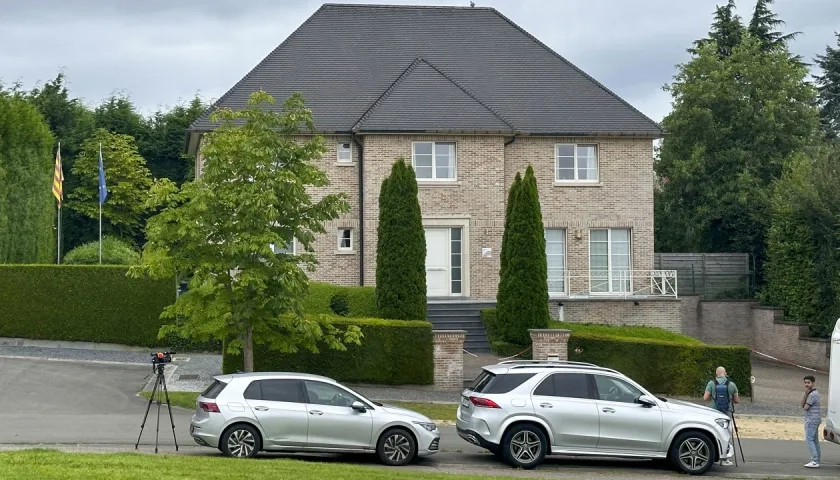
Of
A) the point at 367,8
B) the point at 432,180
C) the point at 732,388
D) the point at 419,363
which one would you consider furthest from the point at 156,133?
the point at 732,388

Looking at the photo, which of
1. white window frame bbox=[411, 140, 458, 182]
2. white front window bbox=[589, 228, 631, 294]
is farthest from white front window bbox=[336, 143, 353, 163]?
white front window bbox=[589, 228, 631, 294]

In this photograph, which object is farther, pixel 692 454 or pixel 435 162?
pixel 435 162

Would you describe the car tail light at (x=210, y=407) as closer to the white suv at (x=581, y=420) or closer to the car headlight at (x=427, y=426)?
the car headlight at (x=427, y=426)

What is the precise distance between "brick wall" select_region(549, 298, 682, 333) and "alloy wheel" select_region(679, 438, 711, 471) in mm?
16124

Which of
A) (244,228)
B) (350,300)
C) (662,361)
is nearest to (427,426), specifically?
(244,228)

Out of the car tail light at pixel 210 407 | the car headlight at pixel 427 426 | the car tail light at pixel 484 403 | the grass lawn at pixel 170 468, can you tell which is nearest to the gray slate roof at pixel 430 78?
the car tail light at pixel 484 403

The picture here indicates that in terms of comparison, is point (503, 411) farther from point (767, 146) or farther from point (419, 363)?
point (767, 146)

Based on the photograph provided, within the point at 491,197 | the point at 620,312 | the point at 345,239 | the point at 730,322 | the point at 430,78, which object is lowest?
the point at 730,322

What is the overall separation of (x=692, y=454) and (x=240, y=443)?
7.22 metres

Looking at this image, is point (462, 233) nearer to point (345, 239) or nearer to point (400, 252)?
point (345, 239)

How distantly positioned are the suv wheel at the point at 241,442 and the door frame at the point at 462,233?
18361 mm

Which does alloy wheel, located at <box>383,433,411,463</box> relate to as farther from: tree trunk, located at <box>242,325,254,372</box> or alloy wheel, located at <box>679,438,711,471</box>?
tree trunk, located at <box>242,325,254,372</box>

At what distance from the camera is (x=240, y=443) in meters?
17.0

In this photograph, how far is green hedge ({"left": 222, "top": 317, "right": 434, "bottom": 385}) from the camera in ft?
84.9
